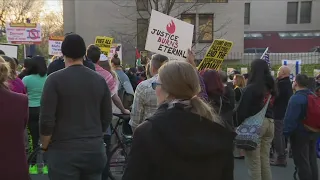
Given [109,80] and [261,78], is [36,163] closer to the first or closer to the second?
[109,80]

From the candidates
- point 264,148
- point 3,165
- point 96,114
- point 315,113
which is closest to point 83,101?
point 96,114

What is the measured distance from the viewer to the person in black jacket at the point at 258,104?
5.08 meters

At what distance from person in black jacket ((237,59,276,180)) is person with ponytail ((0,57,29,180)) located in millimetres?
3037

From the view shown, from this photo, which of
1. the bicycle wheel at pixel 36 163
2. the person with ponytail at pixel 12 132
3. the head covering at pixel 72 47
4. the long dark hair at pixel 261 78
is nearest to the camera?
the person with ponytail at pixel 12 132

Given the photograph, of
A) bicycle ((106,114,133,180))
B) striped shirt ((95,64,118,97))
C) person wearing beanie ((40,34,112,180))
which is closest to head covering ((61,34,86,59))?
person wearing beanie ((40,34,112,180))

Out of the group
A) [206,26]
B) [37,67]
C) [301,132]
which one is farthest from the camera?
[206,26]

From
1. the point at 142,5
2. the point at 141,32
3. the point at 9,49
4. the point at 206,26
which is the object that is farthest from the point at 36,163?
the point at 142,5

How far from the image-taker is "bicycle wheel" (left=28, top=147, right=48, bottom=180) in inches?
225

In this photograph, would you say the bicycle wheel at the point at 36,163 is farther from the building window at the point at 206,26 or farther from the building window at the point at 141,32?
the building window at the point at 206,26

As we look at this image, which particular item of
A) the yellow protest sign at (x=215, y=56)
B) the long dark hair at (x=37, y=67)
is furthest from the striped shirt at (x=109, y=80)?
the yellow protest sign at (x=215, y=56)

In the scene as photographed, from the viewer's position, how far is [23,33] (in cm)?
1596

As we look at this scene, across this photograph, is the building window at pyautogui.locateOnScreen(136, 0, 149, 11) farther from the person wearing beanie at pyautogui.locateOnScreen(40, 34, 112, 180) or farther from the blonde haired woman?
the blonde haired woman

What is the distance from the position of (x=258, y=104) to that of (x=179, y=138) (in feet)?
11.2

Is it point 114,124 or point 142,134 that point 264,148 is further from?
point 142,134
